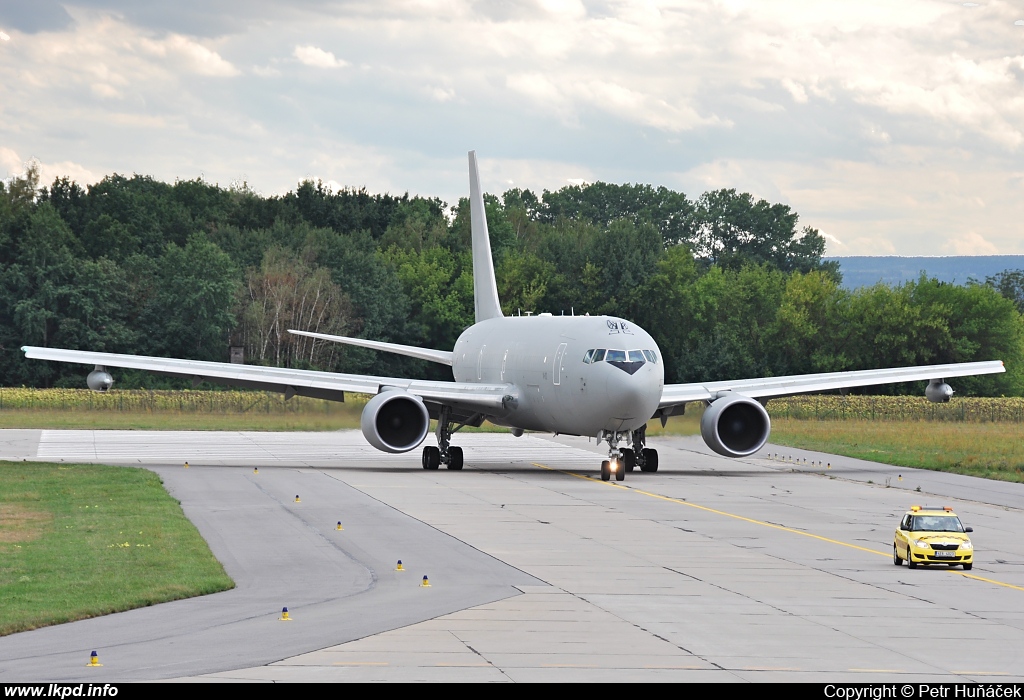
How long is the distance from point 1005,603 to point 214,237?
9293 cm

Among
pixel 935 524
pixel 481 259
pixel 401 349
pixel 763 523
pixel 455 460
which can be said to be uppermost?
pixel 481 259

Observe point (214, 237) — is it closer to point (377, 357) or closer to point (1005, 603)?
point (377, 357)

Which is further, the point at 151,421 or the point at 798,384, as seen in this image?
the point at 151,421

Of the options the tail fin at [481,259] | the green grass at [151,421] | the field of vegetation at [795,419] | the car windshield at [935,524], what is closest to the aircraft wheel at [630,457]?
the field of vegetation at [795,419]

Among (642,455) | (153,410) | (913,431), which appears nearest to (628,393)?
(642,455)

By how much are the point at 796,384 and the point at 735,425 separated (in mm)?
4266

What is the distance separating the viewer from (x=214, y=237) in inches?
4188

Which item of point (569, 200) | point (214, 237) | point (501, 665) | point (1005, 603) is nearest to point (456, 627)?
point (501, 665)

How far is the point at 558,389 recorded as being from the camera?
133 ft

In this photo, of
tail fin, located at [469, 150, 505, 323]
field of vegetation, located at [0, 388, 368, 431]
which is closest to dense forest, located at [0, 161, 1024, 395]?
field of vegetation, located at [0, 388, 368, 431]

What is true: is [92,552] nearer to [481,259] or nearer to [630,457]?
[630,457]

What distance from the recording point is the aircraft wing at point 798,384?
43281 mm

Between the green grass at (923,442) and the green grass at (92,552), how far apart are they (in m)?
25.5

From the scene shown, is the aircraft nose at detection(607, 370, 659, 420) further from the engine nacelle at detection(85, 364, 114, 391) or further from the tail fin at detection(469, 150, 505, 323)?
the tail fin at detection(469, 150, 505, 323)
